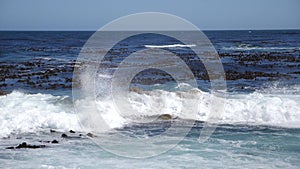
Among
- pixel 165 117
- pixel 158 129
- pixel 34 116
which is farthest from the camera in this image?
pixel 165 117

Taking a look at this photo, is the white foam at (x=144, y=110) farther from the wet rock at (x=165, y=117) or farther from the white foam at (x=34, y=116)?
the wet rock at (x=165, y=117)

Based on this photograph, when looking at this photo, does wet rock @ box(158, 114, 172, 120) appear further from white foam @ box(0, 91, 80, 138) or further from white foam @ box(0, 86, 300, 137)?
white foam @ box(0, 91, 80, 138)

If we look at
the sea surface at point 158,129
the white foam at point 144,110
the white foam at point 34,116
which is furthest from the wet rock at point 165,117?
the white foam at point 34,116

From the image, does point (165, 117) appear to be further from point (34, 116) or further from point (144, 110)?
point (34, 116)

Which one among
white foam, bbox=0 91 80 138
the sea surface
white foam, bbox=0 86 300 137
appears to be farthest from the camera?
white foam, bbox=0 86 300 137

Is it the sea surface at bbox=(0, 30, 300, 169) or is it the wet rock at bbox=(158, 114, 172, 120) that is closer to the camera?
the sea surface at bbox=(0, 30, 300, 169)

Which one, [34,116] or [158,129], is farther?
[34,116]

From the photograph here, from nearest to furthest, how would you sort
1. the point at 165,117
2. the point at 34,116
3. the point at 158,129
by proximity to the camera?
the point at 158,129 → the point at 34,116 → the point at 165,117

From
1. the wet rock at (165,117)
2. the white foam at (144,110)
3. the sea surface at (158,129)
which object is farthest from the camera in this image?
the wet rock at (165,117)

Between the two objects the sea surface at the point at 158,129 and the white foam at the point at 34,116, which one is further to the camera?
the white foam at the point at 34,116

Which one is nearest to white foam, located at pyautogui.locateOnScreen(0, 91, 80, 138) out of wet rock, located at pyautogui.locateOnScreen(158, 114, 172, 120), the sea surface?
the sea surface

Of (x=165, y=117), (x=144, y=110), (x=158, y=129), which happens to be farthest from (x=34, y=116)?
(x=165, y=117)

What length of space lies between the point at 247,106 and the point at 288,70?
14864 millimetres

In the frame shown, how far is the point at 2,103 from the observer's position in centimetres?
1501
